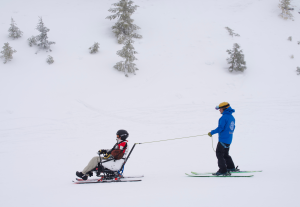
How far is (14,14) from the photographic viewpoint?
19.8m

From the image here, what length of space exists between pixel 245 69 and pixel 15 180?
650 inches

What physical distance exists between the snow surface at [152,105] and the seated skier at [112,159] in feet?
1.37

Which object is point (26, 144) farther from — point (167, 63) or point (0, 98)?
point (167, 63)

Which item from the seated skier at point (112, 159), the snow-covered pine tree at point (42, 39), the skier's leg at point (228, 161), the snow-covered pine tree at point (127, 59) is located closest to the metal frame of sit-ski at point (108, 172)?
the seated skier at point (112, 159)

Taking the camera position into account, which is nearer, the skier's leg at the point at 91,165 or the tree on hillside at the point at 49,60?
the skier's leg at the point at 91,165

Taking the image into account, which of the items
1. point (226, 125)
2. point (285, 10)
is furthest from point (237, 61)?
point (285, 10)

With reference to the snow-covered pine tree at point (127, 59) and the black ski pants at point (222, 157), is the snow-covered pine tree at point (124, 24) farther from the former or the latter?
the black ski pants at point (222, 157)

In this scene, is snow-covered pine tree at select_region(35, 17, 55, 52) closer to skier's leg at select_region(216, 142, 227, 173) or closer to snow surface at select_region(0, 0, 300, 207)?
snow surface at select_region(0, 0, 300, 207)

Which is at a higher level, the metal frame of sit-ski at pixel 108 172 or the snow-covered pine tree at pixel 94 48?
the snow-covered pine tree at pixel 94 48

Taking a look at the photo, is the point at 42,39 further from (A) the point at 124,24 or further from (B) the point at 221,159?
(B) the point at 221,159

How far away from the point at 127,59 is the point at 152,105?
427cm

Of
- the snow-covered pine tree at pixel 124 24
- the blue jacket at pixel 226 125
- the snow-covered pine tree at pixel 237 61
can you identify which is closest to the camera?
the blue jacket at pixel 226 125

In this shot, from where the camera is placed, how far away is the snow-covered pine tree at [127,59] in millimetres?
14836

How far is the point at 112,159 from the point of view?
5496mm
